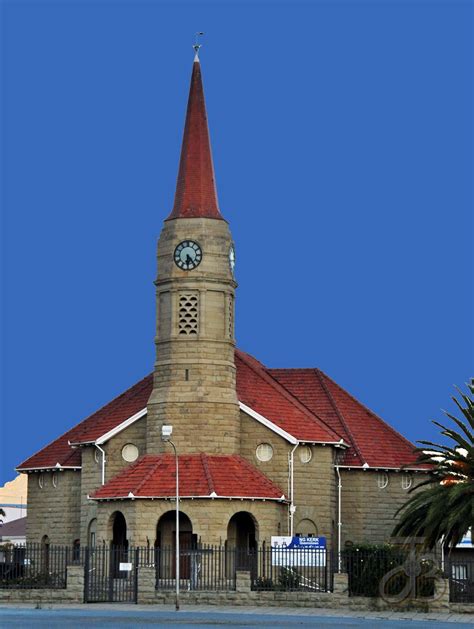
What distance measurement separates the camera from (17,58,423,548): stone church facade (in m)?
68.4

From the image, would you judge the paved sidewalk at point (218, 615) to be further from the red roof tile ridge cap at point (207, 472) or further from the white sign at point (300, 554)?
the red roof tile ridge cap at point (207, 472)

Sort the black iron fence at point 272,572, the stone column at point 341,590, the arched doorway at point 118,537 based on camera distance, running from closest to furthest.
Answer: the black iron fence at point 272,572 < the stone column at point 341,590 < the arched doorway at point 118,537

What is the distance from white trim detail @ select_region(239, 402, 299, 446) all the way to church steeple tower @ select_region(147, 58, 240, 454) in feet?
2.35

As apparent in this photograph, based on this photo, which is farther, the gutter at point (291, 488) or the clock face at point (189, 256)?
the clock face at point (189, 256)

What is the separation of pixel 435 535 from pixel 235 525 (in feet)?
45.4

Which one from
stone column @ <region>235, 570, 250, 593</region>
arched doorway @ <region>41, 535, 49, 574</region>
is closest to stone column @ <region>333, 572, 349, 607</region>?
stone column @ <region>235, 570, 250, 593</region>

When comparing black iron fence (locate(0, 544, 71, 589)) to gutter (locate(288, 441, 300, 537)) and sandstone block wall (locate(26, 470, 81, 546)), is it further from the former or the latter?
gutter (locate(288, 441, 300, 537))

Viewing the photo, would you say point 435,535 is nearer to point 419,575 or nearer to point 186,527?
point 419,575

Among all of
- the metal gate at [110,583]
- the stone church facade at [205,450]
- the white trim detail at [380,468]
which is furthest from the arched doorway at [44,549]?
the white trim detail at [380,468]

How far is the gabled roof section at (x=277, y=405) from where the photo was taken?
73500 millimetres

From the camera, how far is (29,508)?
7950cm

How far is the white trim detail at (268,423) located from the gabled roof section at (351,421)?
177 inches

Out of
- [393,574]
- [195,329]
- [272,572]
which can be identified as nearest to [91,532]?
[195,329]

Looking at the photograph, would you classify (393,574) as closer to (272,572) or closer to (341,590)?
(341,590)
